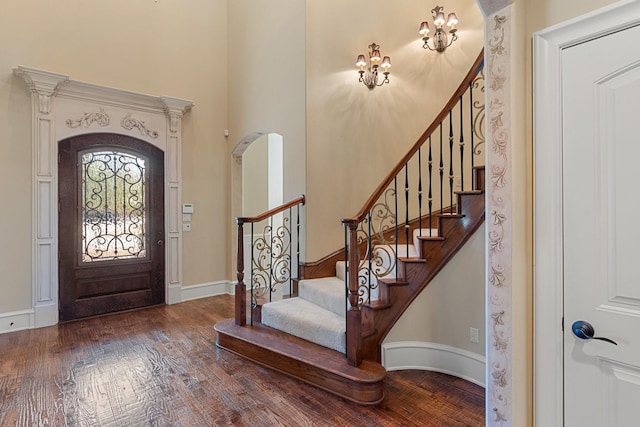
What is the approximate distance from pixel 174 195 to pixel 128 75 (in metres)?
1.74

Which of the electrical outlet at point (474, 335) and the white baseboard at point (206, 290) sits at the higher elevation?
the electrical outlet at point (474, 335)

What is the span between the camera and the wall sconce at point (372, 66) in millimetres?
3978

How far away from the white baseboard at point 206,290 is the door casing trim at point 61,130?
216 millimetres

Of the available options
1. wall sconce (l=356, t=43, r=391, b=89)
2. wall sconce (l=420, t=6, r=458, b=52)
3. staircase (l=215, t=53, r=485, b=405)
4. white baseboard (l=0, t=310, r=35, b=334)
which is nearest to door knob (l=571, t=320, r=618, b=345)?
staircase (l=215, t=53, r=485, b=405)

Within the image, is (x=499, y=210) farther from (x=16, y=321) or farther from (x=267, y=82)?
(x=16, y=321)

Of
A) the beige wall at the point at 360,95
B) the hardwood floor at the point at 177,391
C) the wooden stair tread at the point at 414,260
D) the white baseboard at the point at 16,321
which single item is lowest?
the hardwood floor at the point at 177,391

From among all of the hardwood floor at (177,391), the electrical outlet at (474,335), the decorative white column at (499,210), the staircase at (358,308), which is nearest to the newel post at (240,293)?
the staircase at (358,308)

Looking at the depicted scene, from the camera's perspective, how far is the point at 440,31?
4059 millimetres

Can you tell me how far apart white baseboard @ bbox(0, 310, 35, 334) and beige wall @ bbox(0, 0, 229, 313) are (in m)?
0.07

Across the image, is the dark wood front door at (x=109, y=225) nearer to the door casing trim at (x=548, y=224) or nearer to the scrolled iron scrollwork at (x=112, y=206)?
the scrolled iron scrollwork at (x=112, y=206)

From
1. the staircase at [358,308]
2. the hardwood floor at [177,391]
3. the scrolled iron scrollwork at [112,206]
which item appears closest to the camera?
the hardwood floor at [177,391]

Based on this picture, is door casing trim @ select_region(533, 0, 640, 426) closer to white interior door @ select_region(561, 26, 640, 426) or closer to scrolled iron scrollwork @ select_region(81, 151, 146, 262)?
white interior door @ select_region(561, 26, 640, 426)

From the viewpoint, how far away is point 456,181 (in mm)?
4270

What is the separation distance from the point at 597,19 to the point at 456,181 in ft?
10.3
